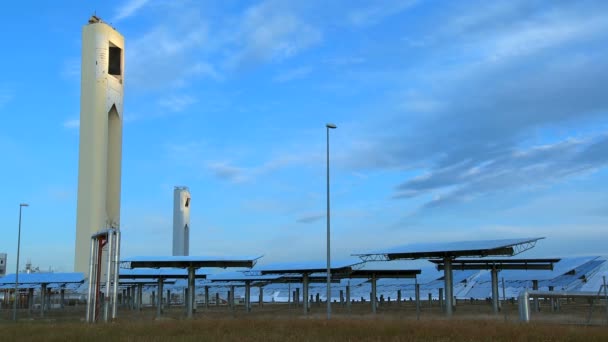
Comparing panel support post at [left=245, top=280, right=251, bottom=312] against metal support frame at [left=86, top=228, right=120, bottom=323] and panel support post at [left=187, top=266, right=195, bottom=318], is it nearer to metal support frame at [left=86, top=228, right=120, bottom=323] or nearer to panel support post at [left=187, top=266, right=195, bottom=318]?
panel support post at [left=187, top=266, right=195, bottom=318]

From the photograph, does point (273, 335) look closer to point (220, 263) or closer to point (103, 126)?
point (220, 263)

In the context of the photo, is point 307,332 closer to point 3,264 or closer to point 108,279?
point 108,279

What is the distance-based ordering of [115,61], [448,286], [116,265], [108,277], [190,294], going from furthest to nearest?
[115,61] < [190,294] < [448,286] < [116,265] < [108,277]

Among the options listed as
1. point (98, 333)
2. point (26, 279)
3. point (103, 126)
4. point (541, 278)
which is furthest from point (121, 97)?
point (98, 333)

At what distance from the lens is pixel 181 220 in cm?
12400

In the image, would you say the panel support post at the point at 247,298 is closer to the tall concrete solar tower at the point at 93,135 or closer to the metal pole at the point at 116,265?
the tall concrete solar tower at the point at 93,135

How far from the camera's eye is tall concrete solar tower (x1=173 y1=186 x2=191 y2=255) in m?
122

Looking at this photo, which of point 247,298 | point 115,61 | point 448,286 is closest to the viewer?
point 448,286

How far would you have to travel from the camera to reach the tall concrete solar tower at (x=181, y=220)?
122m

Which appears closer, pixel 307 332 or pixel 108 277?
pixel 307 332

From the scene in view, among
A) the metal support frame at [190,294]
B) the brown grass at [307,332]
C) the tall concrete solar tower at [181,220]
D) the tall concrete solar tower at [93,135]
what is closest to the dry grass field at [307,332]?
the brown grass at [307,332]

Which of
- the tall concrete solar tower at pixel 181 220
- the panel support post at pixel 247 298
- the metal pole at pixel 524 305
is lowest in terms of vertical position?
the panel support post at pixel 247 298

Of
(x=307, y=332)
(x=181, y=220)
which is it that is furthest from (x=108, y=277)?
(x=181, y=220)

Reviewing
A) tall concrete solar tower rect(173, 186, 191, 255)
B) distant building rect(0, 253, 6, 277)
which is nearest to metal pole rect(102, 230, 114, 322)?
tall concrete solar tower rect(173, 186, 191, 255)
